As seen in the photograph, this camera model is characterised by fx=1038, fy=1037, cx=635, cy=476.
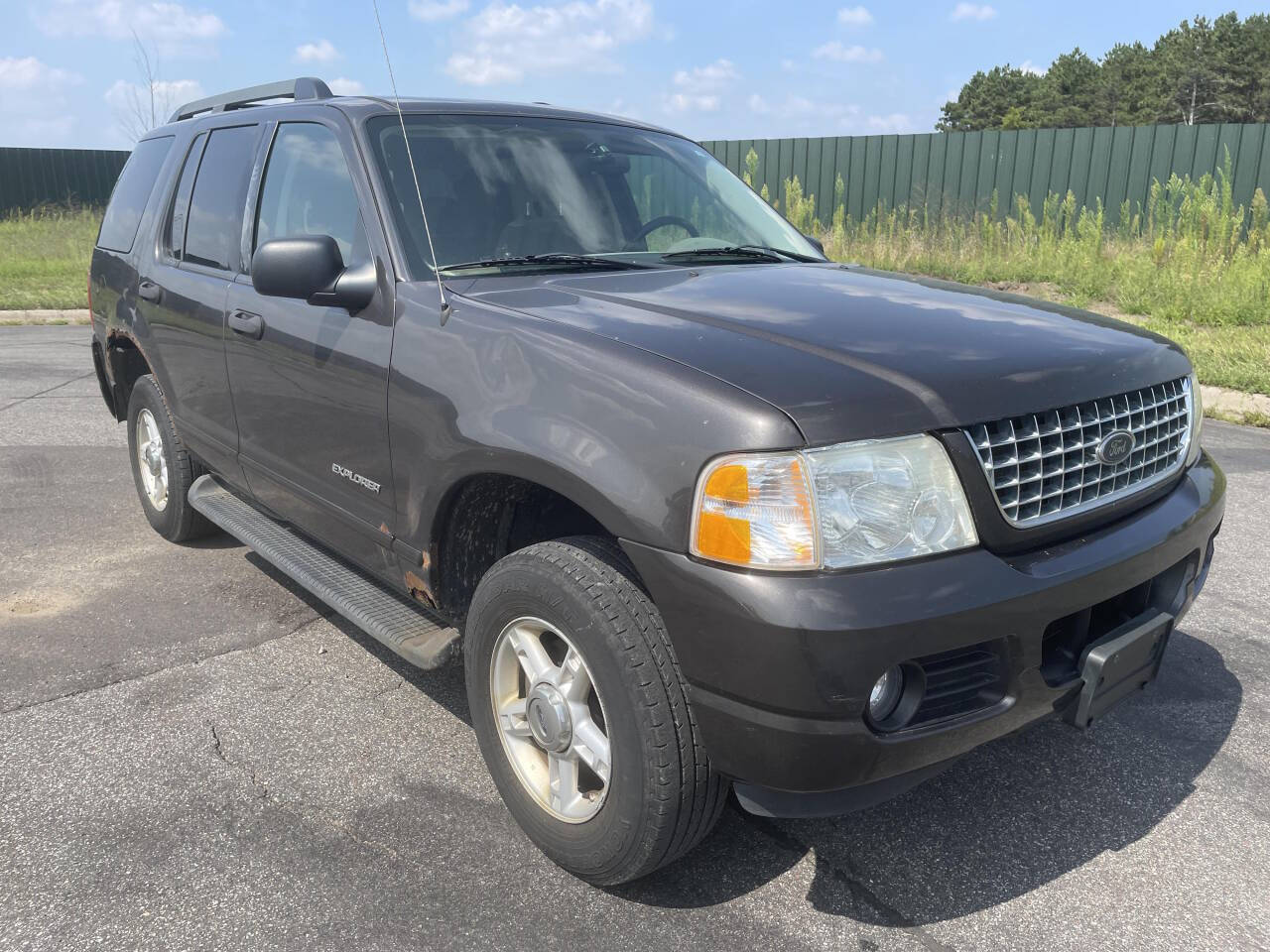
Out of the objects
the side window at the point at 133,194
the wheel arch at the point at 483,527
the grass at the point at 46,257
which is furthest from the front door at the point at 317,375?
the grass at the point at 46,257

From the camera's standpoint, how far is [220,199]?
4086 mm

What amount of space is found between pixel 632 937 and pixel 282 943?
2.54 feet

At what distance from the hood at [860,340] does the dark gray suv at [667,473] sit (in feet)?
0.04

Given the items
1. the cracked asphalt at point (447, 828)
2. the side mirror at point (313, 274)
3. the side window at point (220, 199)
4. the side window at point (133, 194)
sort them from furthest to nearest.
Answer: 1. the side window at point (133, 194)
2. the side window at point (220, 199)
3. the side mirror at point (313, 274)
4. the cracked asphalt at point (447, 828)

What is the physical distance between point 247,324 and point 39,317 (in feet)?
39.8

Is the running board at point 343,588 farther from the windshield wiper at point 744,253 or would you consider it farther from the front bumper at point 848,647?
the windshield wiper at point 744,253

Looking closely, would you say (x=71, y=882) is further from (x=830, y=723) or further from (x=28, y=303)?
(x=28, y=303)

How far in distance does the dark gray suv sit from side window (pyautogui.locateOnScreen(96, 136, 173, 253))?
53.1 inches

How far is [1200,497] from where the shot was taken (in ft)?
9.09

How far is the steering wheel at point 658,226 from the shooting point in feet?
11.2

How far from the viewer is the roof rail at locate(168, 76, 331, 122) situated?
3932mm

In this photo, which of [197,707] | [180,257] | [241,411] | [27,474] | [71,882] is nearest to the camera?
[71,882]

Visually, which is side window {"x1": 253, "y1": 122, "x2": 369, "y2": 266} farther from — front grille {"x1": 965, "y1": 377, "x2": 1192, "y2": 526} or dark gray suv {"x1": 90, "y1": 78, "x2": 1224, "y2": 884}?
front grille {"x1": 965, "y1": 377, "x2": 1192, "y2": 526}

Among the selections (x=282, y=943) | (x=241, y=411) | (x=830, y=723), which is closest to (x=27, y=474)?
(x=241, y=411)
